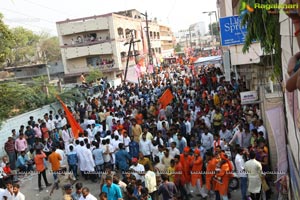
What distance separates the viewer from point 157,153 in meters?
10.1

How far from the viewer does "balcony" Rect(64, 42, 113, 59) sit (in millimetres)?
44375

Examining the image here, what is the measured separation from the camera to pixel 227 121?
11.2 metres

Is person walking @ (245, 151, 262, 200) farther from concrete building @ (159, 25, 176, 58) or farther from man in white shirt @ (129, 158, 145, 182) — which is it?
concrete building @ (159, 25, 176, 58)

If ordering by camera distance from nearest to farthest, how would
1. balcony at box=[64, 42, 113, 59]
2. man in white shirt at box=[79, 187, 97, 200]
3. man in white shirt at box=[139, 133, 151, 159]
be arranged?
man in white shirt at box=[79, 187, 97, 200]
man in white shirt at box=[139, 133, 151, 159]
balcony at box=[64, 42, 113, 59]

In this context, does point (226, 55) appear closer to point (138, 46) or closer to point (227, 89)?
point (227, 89)

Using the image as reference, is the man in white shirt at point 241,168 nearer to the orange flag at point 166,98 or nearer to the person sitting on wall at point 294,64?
the person sitting on wall at point 294,64

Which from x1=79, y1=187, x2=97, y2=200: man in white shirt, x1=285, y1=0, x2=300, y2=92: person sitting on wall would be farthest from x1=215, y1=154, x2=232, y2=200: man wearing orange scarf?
x1=285, y1=0, x2=300, y2=92: person sitting on wall

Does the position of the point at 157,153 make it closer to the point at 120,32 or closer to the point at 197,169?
the point at 197,169

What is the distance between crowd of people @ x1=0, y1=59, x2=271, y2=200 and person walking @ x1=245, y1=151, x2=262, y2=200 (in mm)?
19

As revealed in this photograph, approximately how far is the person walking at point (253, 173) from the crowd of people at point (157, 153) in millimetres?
19

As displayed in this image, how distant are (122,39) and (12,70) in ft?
48.8

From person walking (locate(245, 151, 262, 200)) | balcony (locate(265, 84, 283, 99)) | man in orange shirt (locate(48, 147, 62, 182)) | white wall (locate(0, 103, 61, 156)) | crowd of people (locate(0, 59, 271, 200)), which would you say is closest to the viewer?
person walking (locate(245, 151, 262, 200))

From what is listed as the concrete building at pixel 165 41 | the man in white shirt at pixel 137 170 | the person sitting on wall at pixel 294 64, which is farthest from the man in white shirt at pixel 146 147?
the concrete building at pixel 165 41

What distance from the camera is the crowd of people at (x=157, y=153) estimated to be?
24.9 feet
